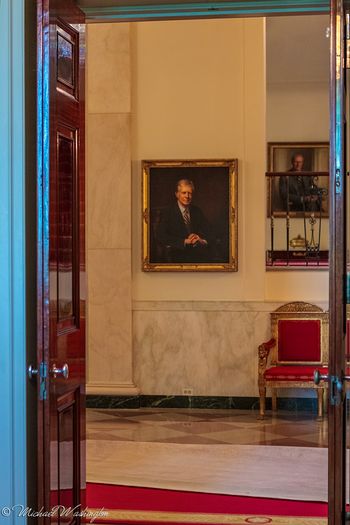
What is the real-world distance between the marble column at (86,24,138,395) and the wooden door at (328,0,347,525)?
608 centimetres

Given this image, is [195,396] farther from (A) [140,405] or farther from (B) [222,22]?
(B) [222,22]

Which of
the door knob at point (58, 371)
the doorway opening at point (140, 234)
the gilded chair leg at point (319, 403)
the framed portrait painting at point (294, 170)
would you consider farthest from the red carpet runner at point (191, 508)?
the framed portrait painting at point (294, 170)

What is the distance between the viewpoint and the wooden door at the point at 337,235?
142 inches

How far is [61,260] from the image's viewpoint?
13.4ft

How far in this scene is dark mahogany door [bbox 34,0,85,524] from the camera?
3.72 metres

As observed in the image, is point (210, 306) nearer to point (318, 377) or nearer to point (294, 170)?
point (294, 170)

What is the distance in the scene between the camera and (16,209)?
396cm

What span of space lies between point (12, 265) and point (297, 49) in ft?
35.8

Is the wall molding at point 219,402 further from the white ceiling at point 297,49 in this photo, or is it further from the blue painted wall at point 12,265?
the blue painted wall at point 12,265

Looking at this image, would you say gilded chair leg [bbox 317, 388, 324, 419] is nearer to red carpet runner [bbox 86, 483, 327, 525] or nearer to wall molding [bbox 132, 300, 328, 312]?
wall molding [bbox 132, 300, 328, 312]

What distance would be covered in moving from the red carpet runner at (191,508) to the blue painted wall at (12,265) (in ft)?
5.01

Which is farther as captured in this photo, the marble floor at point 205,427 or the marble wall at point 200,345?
the marble wall at point 200,345

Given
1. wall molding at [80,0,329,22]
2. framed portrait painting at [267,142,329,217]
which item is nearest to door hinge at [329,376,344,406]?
wall molding at [80,0,329,22]

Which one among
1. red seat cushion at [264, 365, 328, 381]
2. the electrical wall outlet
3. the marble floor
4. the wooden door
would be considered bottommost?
the marble floor
